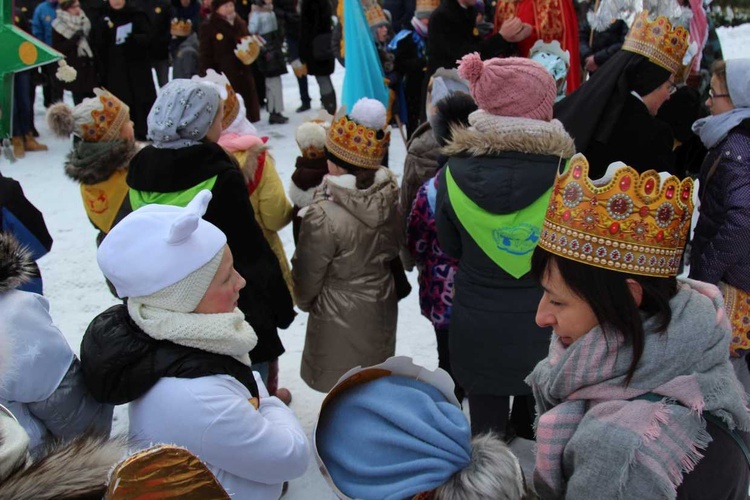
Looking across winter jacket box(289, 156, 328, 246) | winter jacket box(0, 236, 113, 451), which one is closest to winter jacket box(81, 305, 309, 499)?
winter jacket box(0, 236, 113, 451)

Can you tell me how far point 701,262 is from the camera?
127 inches

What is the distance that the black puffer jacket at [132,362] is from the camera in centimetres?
190

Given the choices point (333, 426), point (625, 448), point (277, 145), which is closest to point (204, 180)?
point (333, 426)

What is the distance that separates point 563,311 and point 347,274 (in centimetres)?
203

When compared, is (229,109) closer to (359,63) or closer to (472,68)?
(472,68)

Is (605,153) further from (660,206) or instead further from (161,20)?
(161,20)

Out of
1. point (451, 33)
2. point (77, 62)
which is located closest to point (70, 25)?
point (77, 62)

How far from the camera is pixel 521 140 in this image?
2805 mm

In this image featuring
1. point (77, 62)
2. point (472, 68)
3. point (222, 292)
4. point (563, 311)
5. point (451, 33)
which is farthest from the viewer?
point (77, 62)

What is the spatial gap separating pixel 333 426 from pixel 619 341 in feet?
2.06

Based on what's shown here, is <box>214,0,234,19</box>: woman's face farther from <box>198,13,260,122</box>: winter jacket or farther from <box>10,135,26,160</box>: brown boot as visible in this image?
<box>10,135,26,160</box>: brown boot

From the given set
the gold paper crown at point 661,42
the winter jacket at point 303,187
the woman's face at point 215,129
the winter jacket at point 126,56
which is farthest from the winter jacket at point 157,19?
the gold paper crown at point 661,42

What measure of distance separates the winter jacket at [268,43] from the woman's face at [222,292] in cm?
830

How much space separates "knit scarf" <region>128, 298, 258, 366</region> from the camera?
6.22 feet
